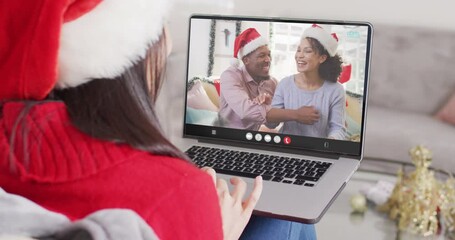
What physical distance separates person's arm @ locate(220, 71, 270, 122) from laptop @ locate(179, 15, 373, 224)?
12 mm

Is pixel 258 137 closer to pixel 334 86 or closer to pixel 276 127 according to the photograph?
pixel 276 127

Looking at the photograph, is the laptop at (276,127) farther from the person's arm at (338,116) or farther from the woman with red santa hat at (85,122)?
the woman with red santa hat at (85,122)

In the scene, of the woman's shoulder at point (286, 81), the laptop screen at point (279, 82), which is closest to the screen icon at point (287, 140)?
the laptop screen at point (279, 82)

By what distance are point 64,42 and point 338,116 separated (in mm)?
793

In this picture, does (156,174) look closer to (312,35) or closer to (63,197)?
(63,197)

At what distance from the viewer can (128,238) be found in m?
0.67

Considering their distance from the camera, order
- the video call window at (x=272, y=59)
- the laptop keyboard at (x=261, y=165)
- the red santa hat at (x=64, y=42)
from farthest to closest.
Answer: the video call window at (x=272, y=59) < the laptop keyboard at (x=261, y=165) < the red santa hat at (x=64, y=42)

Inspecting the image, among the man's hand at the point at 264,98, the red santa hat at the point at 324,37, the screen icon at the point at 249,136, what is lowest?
the screen icon at the point at 249,136

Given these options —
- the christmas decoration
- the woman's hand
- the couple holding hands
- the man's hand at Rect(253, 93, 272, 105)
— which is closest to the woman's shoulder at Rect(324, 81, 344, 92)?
the couple holding hands

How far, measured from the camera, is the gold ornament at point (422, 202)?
5.76 feet

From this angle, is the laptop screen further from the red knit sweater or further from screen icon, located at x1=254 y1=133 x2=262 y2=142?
the red knit sweater

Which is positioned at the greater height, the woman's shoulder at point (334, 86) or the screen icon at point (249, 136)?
the woman's shoulder at point (334, 86)

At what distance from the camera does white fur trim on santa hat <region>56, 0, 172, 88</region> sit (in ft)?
2.46

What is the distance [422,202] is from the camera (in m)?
1.76
